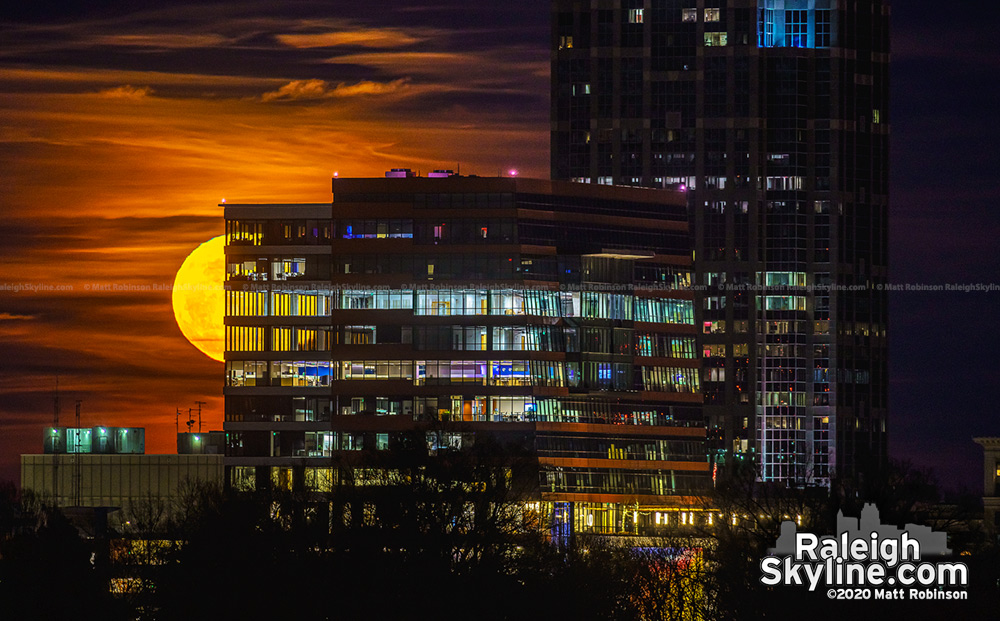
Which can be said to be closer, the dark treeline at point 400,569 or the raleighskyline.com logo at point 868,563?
the raleighskyline.com logo at point 868,563

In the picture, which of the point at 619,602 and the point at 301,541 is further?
the point at 619,602

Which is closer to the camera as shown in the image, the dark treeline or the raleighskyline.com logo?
the raleighskyline.com logo

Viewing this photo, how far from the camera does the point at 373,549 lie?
175000 millimetres

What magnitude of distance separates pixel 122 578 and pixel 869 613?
72.4 metres

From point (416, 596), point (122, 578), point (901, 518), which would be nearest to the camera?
point (416, 596)

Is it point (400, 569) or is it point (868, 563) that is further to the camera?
point (400, 569)

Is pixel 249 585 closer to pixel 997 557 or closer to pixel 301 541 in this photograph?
pixel 301 541

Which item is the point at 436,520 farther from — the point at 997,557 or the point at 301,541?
the point at 997,557

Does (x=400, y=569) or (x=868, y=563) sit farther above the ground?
(x=868, y=563)

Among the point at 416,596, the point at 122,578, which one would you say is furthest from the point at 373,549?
the point at 122,578

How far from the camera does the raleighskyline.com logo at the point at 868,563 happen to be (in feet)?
537

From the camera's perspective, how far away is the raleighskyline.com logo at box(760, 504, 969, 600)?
6447 inches

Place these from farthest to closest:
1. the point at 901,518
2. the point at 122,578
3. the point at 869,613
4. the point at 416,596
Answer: the point at 122,578, the point at 901,518, the point at 416,596, the point at 869,613

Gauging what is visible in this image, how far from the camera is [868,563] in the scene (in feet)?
551
